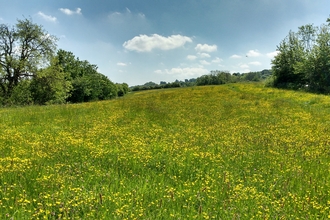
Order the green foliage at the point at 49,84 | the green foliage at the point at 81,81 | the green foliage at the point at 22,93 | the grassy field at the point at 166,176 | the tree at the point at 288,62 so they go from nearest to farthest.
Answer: the grassy field at the point at 166,176 < the green foliage at the point at 22,93 < the green foliage at the point at 49,84 < the tree at the point at 288,62 < the green foliage at the point at 81,81

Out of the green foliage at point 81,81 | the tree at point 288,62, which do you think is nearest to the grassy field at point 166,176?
the tree at point 288,62

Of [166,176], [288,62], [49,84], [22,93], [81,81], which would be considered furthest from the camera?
[81,81]

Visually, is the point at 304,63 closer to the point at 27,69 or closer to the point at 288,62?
the point at 288,62

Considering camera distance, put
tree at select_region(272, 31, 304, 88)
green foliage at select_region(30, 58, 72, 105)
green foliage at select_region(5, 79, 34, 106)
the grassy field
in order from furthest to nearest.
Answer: tree at select_region(272, 31, 304, 88)
green foliage at select_region(30, 58, 72, 105)
green foliage at select_region(5, 79, 34, 106)
the grassy field

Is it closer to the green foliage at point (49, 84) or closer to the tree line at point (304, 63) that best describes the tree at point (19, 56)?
the green foliage at point (49, 84)

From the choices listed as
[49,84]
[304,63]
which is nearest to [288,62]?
[304,63]

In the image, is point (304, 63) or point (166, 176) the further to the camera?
point (304, 63)

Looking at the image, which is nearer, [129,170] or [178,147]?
[129,170]

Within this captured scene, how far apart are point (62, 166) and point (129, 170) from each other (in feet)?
5.90

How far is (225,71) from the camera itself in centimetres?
16525

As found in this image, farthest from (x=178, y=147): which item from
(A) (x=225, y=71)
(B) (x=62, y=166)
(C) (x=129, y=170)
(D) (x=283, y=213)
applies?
(A) (x=225, y=71)

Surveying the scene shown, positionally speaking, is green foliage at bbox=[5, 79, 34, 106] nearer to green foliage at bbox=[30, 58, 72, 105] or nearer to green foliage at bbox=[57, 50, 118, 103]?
green foliage at bbox=[30, 58, 72, 105]

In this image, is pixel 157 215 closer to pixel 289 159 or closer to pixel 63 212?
pixel 63 212

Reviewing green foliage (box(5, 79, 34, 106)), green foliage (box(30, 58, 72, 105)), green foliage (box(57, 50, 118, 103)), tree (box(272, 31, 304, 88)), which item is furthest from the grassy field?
green foliage (box(57, 50, 118, 103))
